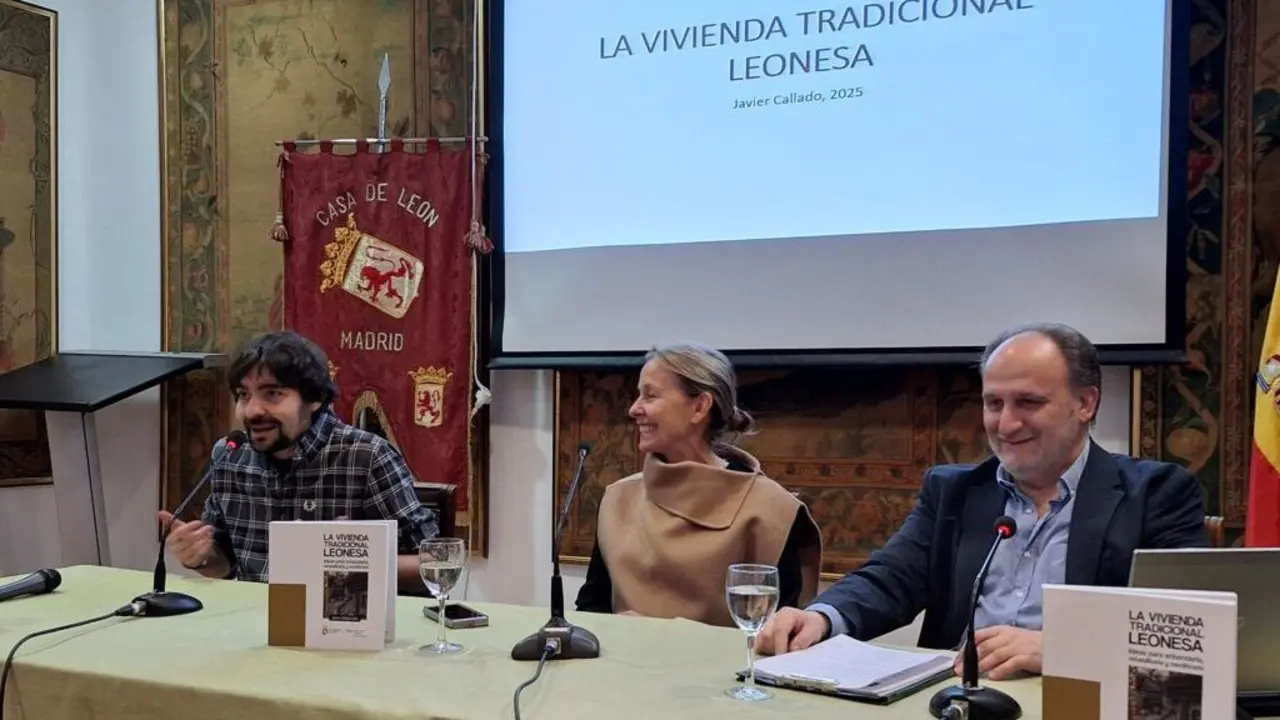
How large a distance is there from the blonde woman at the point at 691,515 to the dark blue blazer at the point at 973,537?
311mm

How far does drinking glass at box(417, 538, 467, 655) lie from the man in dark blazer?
0.56 m

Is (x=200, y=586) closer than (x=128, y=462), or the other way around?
(x=200, y=586)

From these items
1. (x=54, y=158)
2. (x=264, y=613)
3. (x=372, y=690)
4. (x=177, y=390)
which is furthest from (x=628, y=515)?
(x=54, y=158)

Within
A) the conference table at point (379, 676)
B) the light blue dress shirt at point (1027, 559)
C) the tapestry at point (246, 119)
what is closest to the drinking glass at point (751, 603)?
the conference table at point (379, 676)

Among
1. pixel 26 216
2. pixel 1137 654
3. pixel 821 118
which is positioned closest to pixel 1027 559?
pixel 1137 654

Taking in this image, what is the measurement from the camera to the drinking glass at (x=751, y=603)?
1411 millimetres

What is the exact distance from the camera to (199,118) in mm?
Result: 4160

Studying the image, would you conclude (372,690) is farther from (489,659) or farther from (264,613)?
(264,613)

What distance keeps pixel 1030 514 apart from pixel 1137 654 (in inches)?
31.8

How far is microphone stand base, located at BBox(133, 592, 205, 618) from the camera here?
1.86 metres

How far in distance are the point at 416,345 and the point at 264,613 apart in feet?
6.39

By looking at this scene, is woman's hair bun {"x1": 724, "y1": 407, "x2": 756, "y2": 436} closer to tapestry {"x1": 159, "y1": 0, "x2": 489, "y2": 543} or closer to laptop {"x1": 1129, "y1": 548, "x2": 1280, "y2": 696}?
laptop {"x1": 1129, "y1": 548, "x2": 1280, "y2": 696}

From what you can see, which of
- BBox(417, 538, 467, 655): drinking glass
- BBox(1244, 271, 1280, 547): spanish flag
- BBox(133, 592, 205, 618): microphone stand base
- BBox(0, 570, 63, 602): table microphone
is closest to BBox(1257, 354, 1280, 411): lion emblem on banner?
BBox(1244, 271, 1280, 547): spanish flag

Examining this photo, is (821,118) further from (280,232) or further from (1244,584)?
(1244,584)
